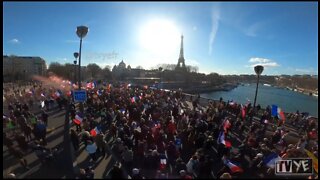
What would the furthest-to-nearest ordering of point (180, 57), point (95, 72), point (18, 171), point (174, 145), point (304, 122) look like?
point (180, 57), point (95, 72), point (304, 122), point (174, 145), point (18, 171)

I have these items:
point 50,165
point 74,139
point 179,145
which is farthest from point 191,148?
point 50,165

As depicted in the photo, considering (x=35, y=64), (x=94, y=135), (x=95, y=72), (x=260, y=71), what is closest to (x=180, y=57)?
(x=95, y=72)

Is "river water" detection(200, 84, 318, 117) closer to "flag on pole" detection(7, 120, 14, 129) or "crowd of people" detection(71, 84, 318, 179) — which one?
"crowd of people" detection(71, 84, 318, 179)

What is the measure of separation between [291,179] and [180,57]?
381ft

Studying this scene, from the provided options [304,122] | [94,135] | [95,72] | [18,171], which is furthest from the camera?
[95,72]

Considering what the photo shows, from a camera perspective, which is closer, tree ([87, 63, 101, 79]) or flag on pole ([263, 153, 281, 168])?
flag on pole ([263, 153, 281, 168])

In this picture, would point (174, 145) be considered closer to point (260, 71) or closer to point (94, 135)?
point (94, 135)

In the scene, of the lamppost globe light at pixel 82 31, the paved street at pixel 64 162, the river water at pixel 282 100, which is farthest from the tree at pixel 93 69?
the paved street at pixel 64 162

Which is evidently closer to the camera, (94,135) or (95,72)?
(94,135)

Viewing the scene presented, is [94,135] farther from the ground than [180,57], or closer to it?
closer to it

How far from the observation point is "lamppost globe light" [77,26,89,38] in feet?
61.6

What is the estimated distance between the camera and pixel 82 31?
18.9 meters

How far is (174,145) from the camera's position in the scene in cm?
1105

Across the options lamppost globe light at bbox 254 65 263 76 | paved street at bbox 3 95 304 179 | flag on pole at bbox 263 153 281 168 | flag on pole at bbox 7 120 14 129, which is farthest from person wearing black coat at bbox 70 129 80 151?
lamppost globe light at bbox 254 65 263 76
